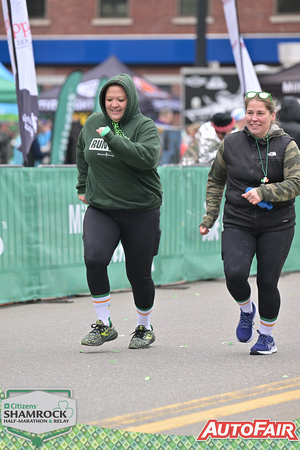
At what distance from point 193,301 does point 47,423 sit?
553 centimetres

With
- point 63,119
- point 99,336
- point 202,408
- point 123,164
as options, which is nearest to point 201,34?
point 63,119

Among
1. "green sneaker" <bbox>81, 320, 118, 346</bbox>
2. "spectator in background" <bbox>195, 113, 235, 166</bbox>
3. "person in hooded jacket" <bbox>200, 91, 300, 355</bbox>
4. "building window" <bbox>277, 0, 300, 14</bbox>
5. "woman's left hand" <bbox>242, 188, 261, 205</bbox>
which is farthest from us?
"building window" <bbox>277, 0, 300, 14</bbox>

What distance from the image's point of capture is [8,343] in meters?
7.42

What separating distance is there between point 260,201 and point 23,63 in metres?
4.32

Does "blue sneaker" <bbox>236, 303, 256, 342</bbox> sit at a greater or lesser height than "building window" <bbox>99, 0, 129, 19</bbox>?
lesser

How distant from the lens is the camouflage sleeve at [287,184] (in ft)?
21.2

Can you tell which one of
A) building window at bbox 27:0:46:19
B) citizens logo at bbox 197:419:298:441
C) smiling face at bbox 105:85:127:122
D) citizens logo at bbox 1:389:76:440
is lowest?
citizens logo at bbox 197:419:298:441

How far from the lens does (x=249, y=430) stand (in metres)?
4.77

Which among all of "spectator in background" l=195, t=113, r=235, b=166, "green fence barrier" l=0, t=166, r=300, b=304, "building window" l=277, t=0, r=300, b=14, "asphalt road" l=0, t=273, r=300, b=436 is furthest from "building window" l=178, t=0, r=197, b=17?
"asphalt road" l=0, t=273, r=300, b=436

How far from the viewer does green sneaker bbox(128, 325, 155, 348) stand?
23.3ft

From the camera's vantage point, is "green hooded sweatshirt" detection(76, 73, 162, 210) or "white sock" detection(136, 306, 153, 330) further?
"white sock" detection(136, 306, 153, 330)

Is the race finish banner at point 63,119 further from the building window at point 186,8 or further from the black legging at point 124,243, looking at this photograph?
the building window at point 186,8

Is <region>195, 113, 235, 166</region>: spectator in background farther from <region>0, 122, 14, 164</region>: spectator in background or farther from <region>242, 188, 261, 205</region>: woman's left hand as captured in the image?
<region>0, 122, 14, 164</region>: spectator in background

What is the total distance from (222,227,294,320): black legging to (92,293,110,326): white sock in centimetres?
89
